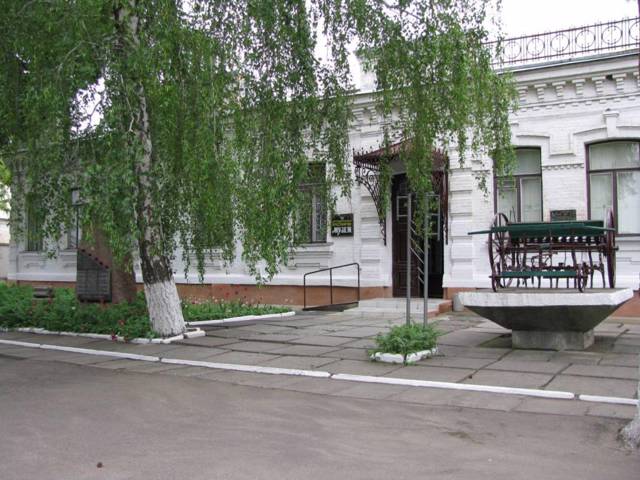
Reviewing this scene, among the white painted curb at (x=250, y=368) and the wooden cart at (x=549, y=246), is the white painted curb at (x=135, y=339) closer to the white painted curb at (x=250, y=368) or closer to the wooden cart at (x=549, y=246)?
the white painted curb at (x=250, y=368)

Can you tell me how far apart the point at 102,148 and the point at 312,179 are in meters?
2.99

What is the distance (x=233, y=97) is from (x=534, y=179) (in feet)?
26.8

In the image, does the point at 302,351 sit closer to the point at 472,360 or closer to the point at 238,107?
the point at 472,360

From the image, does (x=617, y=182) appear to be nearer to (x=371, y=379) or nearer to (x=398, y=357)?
(x=398, y=357)

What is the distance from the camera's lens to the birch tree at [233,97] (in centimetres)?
801

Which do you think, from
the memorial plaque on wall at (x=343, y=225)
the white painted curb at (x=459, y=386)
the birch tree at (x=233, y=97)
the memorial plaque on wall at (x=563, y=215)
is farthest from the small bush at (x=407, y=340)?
the memorial plaque on wall at (x=343, y=225)

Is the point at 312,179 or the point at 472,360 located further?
the point at 312,179

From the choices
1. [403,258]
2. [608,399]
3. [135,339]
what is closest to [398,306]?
[403,258]

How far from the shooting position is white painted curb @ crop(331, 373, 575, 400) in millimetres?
6188

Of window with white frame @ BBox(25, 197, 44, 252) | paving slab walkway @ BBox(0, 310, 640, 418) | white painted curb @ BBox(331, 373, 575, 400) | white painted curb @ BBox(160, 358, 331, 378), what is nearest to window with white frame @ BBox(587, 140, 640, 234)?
paving slab walkway @ BBox(0, 310, 640, 418)

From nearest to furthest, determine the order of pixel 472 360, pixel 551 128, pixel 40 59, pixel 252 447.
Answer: pixel 252 447 → pixel 472 360 → pixel 40 59 → pixel 551 128

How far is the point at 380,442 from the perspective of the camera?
4.85 meters

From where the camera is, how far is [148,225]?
9820 millimetres

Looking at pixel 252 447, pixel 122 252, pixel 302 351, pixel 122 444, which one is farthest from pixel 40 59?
pixel 252 447
